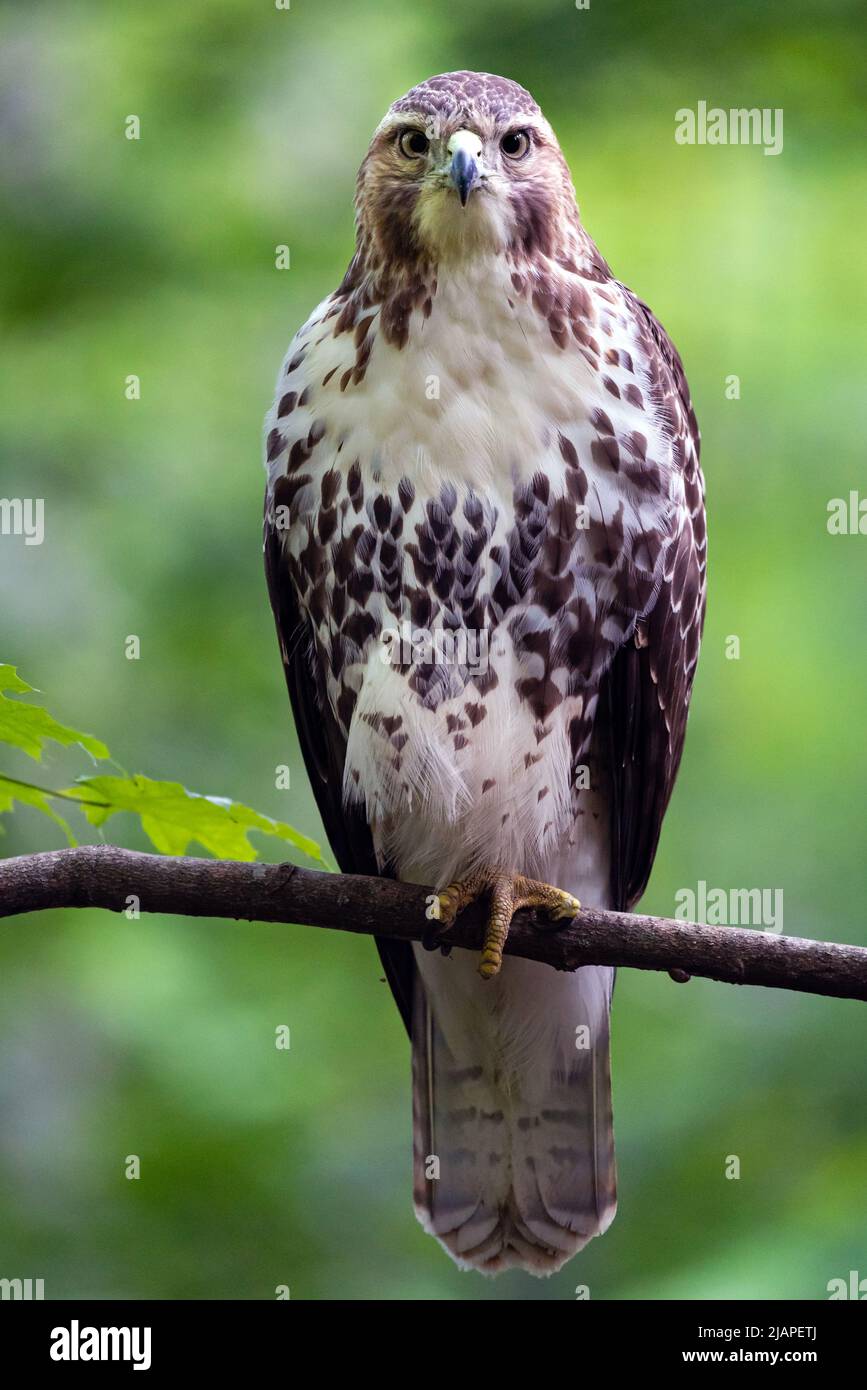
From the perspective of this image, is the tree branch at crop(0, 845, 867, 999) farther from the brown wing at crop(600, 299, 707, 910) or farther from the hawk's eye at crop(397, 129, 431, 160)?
the hawk's eye at crop(397, 129, 431, 160)

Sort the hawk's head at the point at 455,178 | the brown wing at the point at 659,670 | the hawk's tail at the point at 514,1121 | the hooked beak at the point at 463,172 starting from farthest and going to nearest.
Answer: the hawk's tail at the point at 514,1121 → the brown wing at the point at 659,670 → the hawk's head at the point at 455,178 → the hooked beak at the point at 463,172

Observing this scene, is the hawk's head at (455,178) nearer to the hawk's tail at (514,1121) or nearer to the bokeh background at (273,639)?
the hawk's tail at (514,1121)

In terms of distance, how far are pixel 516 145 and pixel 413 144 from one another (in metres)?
0.18

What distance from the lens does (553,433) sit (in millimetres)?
3074

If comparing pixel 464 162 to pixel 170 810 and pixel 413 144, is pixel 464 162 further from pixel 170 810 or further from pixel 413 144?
pixel 170 810

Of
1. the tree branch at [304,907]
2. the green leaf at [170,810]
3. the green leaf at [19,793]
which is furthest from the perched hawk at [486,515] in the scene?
the green leaf at [19,793]

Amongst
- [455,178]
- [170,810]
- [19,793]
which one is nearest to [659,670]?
[455,178]

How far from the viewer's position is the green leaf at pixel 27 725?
6.23 feet

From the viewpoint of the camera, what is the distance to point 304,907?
254cm

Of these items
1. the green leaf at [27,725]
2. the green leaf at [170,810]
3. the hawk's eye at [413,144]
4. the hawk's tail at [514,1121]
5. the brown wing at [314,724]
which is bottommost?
the hawk's tail at [514,1121]

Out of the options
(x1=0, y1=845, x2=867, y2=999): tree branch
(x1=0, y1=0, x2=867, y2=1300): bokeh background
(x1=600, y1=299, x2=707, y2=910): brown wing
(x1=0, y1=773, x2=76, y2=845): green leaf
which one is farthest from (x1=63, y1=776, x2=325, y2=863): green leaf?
(x1=0, y1=0, x2=867, y2=1300): bokeh background

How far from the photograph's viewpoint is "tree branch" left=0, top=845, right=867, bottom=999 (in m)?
2.42

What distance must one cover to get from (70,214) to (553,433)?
3307 mm

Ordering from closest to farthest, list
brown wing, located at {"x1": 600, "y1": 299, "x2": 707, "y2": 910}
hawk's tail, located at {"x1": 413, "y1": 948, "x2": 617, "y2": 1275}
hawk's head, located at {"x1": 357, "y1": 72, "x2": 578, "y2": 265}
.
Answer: hawk's head, located at {"x1": 357, "y1": 72, "x2": 578, "y2": 265} < brown wing, located at {"x1": 600, "y1": 299, "x2": 707, "y2": 910} < hawk's tail, located at {"x1": 413, "y1": 948, "x2": 617, "y2": 1275}
